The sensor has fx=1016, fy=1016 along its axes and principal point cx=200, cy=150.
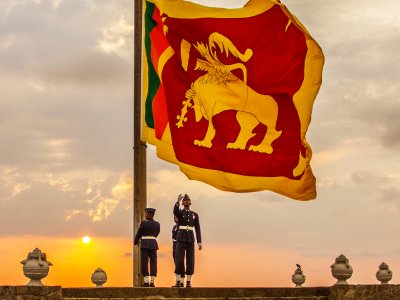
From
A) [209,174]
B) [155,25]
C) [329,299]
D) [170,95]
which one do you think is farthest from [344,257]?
[155,25]

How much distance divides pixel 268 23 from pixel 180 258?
6.37 meters

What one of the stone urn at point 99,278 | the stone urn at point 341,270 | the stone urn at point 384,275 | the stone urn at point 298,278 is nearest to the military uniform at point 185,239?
the stone urn at point 99,278

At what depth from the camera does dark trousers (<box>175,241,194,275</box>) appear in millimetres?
24203

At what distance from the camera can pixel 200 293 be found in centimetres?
2119

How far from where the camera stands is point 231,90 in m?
25.2

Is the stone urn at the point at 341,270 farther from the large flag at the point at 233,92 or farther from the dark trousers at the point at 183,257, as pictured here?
the dark trousers at the point at 183,257

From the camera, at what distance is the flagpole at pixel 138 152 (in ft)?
76.6

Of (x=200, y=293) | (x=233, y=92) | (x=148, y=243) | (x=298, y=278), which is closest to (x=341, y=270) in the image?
(x=200, y=293)

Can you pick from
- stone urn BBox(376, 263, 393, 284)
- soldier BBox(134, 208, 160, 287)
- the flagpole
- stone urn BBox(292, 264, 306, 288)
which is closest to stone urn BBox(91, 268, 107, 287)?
the flagpole

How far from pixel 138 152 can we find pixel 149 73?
2204mm

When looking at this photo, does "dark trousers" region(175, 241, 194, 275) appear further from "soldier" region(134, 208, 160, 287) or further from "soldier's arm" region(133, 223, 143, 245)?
"soldier's arm" region(133, 223, 143, 245)

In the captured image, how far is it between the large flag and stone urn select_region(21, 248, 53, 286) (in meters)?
5.07

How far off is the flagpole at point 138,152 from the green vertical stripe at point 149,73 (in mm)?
381

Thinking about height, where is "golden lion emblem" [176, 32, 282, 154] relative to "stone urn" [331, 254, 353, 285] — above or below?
above
